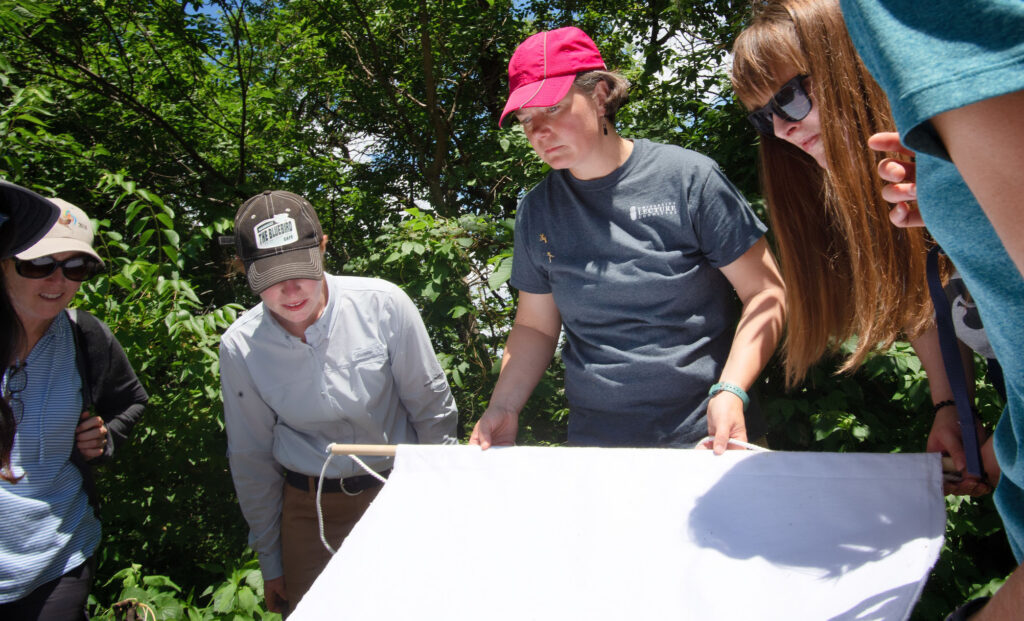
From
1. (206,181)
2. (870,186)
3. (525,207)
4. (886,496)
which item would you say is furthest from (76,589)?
(206,181)

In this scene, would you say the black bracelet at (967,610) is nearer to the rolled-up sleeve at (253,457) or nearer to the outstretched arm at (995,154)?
the outstretched arm at (995,154)

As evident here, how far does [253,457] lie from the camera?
2.50 meters

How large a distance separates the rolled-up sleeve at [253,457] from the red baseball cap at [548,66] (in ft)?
4.21

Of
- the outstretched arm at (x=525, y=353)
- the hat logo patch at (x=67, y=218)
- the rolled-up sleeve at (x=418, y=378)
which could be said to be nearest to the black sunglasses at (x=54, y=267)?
the hat logo patch at (x=67, y=218)

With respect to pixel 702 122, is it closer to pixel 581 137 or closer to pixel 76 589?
pixel 581 137

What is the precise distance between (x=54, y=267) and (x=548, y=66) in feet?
6.00

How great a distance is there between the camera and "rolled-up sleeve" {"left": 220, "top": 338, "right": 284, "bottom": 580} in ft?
7.91

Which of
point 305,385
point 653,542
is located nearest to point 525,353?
point 305,385

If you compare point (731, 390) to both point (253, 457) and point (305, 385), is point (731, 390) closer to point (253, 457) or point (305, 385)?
point (305, 385)

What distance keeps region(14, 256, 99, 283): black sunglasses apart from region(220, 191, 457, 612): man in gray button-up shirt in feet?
1.94

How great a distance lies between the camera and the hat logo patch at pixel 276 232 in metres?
2.34

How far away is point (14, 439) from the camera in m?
2.24

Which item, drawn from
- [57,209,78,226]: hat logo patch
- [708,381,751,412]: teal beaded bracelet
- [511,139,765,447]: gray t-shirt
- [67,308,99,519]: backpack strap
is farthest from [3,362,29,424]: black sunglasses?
Result: [708,381,751,412]: teal beaded bracelet

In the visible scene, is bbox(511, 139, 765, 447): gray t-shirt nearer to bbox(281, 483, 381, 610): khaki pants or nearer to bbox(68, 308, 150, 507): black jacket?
bbox(281, 483, 381, 610): khaki pants
